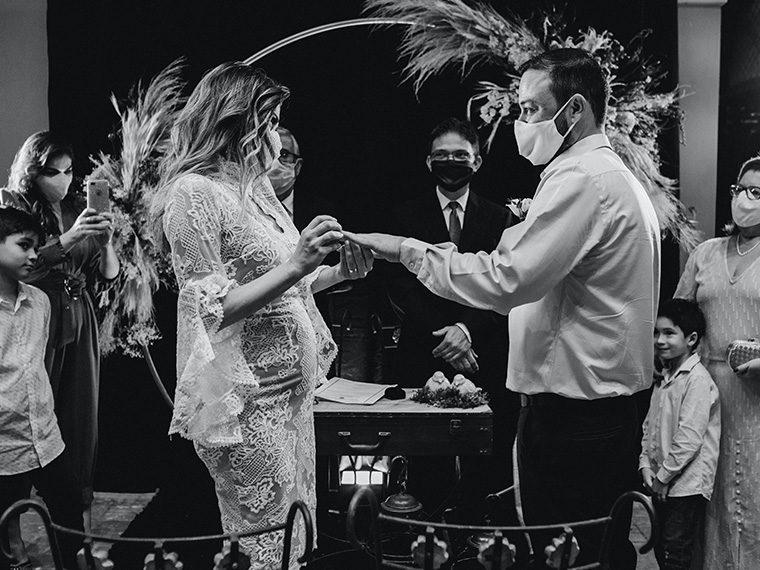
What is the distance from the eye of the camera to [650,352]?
217 centimetres

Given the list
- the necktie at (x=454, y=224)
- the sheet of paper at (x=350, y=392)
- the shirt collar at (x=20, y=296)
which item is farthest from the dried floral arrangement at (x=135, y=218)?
the necktie at (x=454, y=224)

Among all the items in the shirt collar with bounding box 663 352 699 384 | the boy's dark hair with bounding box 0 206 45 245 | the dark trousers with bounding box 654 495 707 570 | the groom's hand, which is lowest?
the dark trousers with bounding box 654 495 707 570

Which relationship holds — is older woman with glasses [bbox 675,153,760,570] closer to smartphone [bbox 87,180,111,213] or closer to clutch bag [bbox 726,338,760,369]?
clutch bag [bbox 726,338,760,369]

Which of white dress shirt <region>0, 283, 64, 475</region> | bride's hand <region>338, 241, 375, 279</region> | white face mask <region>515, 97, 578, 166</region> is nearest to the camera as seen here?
white face mask <region>515, 97, 578, 166</region>

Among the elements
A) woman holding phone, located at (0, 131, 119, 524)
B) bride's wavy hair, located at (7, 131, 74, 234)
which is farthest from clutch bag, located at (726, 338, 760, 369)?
bride's wavy hair, located at (7, 131, 74, 234)

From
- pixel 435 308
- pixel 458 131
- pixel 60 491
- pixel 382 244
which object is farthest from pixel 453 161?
pixel 60 491

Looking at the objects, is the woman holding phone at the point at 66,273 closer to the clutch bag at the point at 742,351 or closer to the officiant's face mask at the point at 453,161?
the officiant's face mask at the point at 453,161

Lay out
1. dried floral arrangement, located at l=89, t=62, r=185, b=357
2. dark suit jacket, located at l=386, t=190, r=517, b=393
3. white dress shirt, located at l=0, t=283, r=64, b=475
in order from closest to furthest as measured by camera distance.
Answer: white dress shirt, located at l=0, t=283, r=64, b=475 < dark suit jacket, located at l=386, t=190, r=517, b=393 < dried floral arrangement, located at l=89, t=62, r=185, b=357

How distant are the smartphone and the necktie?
1.63 metres

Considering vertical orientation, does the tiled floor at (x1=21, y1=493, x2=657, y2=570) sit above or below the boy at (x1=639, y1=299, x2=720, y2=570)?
below

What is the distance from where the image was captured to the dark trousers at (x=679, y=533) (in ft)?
9.89

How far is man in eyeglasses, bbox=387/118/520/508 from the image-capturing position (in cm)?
388

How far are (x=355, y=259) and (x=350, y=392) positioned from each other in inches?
54.4

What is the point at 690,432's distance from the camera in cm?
296
